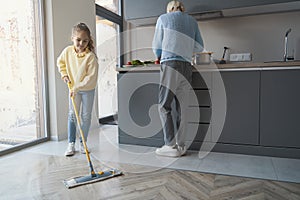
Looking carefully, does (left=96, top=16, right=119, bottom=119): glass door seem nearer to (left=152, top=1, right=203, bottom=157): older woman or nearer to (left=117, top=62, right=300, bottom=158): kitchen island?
(left=117, top=62, right=300, bottom=158): kitchen island

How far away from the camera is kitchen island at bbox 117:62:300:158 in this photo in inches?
82.6

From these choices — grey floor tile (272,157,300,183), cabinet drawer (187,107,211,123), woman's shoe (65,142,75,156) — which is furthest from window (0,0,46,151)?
grey floor tile (272,157,300,183)

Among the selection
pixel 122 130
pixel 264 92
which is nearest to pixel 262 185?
pixel 264 92

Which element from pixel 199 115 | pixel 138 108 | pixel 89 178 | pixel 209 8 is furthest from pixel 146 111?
pixel 209 8

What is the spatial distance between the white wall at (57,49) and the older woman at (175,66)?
118 centimetres

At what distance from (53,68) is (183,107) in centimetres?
149

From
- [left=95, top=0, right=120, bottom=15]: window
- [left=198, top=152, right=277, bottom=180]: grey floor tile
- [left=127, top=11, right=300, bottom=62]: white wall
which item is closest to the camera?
[left=198, top=152, right=277, bottom=180]: grey floor tile

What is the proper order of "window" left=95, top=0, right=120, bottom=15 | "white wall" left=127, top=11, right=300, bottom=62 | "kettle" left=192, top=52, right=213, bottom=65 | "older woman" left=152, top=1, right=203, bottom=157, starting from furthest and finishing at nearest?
"window" left=95, top=0, right=120, bottom=15 < "white wall" left=127, top=11, right=300, bottom=62 < "kettle" left=192, top=52, right=213, bottom=65 < "older woman" left=152, top=1, right=203, bottom=157

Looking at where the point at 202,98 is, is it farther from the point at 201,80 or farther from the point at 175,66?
the point at 175,66

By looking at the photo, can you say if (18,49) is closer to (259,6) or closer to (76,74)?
(76,74)

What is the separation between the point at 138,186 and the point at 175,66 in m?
1.04

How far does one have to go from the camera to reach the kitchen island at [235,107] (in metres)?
2.10

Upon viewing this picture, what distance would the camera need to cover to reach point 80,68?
7.31 ft

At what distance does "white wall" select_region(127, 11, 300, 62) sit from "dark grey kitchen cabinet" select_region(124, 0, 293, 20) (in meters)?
0.53
